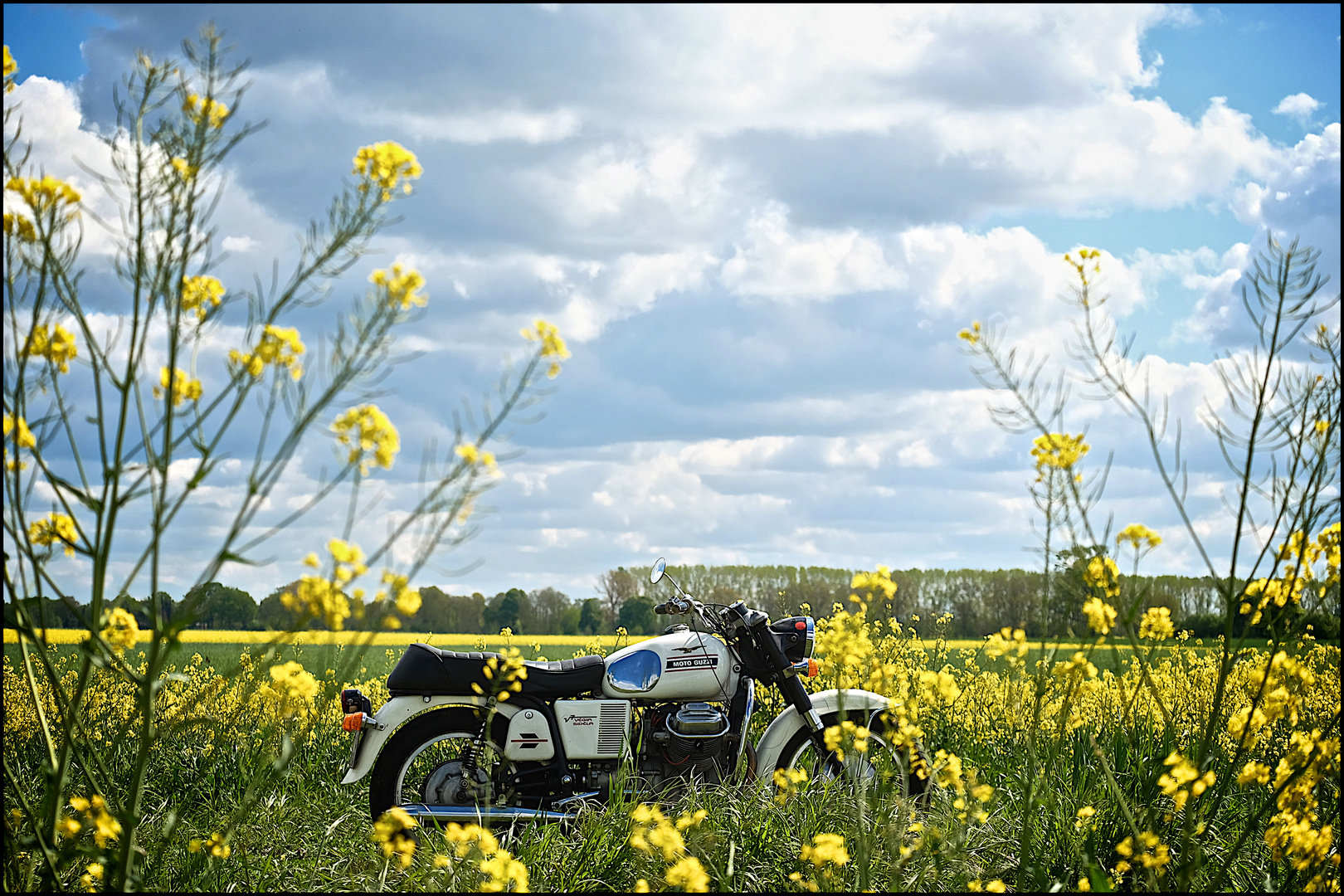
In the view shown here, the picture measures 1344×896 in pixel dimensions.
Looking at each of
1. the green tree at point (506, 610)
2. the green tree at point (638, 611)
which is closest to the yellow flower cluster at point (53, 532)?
the green tree at point (638, 611)

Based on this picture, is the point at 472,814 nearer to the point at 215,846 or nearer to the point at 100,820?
Result: the point at 215,846

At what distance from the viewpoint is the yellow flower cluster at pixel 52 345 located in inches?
121

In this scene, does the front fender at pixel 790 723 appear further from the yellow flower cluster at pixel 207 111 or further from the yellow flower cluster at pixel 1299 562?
the yellow flower cluster at pixel 207 111

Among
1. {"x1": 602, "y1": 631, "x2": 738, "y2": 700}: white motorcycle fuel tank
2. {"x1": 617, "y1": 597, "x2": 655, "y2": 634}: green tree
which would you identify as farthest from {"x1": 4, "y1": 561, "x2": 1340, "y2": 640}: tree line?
{"x1": 602, "y1": 631, "x2": 738, "y2": 700}: white motorcycle fuel tank

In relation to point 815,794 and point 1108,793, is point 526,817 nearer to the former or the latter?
point 815,794

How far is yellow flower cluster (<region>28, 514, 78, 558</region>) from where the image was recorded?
9.92 ft

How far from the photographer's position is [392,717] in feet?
13.8

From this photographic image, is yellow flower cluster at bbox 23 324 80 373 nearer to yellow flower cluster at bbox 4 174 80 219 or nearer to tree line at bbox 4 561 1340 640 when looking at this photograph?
yellow flower cluster at bbox 4 174 80 219

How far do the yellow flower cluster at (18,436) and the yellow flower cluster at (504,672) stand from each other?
5.39 ft

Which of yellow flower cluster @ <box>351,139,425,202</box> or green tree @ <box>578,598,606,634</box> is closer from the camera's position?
yellow flower cluster @ <box>351,139,425,202</box>

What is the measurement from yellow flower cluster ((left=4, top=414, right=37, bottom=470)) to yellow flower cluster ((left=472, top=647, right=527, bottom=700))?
1642 mm

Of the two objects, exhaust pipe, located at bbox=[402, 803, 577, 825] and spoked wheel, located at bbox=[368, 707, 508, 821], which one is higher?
spoked wheel, located at bbox=[368, 707, 508, 821]

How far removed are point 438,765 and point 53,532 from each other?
6.35 ft

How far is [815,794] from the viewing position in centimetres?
407
